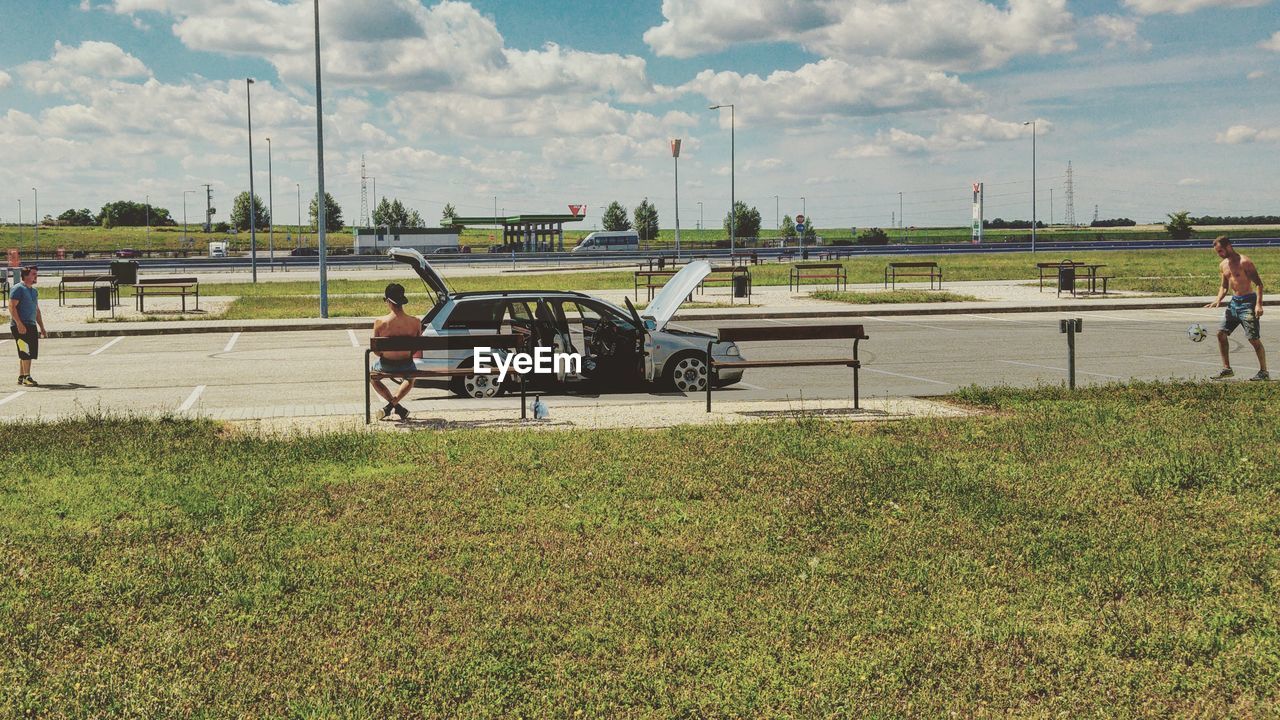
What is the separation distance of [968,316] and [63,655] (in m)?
24.4

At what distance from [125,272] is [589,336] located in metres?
25.1

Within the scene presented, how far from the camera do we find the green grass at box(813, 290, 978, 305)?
3085cm

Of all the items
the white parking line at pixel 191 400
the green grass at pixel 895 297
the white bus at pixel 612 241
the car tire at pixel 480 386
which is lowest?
the white parking line at pixel 191 400

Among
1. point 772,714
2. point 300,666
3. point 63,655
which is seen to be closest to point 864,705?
point 772,714

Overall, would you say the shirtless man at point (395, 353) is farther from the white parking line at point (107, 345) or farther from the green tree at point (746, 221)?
the green tree at point (746, 221)

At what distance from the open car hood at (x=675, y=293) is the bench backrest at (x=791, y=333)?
75cm

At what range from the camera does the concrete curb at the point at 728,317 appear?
2406 centimetres

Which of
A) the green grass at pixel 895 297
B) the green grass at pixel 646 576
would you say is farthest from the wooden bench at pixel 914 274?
the green grass at pixel 646 576

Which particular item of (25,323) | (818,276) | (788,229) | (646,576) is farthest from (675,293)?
(788,229)

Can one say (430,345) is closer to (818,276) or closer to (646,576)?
(646,576)

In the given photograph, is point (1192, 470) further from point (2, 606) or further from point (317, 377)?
point (317, 377)

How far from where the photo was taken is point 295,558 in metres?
6.40

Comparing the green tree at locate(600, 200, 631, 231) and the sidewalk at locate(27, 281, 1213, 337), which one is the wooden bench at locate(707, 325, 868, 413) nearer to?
the sidewalk at locate(27, 281, 1213, 337)

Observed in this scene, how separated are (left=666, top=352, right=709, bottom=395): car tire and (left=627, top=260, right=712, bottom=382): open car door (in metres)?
0.22
